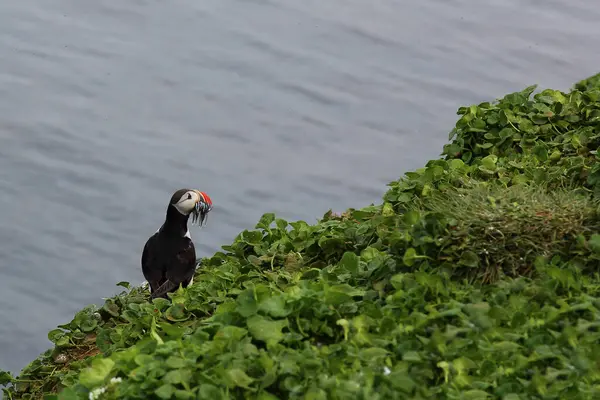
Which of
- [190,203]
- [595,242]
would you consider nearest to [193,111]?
[190,203]

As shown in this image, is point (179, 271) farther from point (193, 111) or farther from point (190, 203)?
point (193, 111)

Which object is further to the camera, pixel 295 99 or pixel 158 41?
pixel 158 41

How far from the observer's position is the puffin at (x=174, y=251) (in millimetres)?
6293

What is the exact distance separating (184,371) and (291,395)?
410 millimetres

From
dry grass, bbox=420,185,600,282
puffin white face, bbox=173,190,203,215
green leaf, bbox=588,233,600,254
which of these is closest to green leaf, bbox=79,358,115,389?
dry grass, bbox=420,185,600,282

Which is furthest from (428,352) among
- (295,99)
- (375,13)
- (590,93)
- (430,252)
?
(375,13)

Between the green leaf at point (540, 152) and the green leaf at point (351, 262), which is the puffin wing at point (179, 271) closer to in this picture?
the green leaf at point (351, 262)

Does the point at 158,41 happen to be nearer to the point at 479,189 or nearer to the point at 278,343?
the point at 479,189

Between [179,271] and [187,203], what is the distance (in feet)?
1.44

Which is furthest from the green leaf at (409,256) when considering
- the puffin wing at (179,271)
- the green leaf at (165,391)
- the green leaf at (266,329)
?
the puffin wing at (179,271)

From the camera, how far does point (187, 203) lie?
6504 mm

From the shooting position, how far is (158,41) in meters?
11.2

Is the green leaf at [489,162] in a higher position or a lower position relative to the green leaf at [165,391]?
higher

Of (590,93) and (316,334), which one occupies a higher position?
(590,93)
